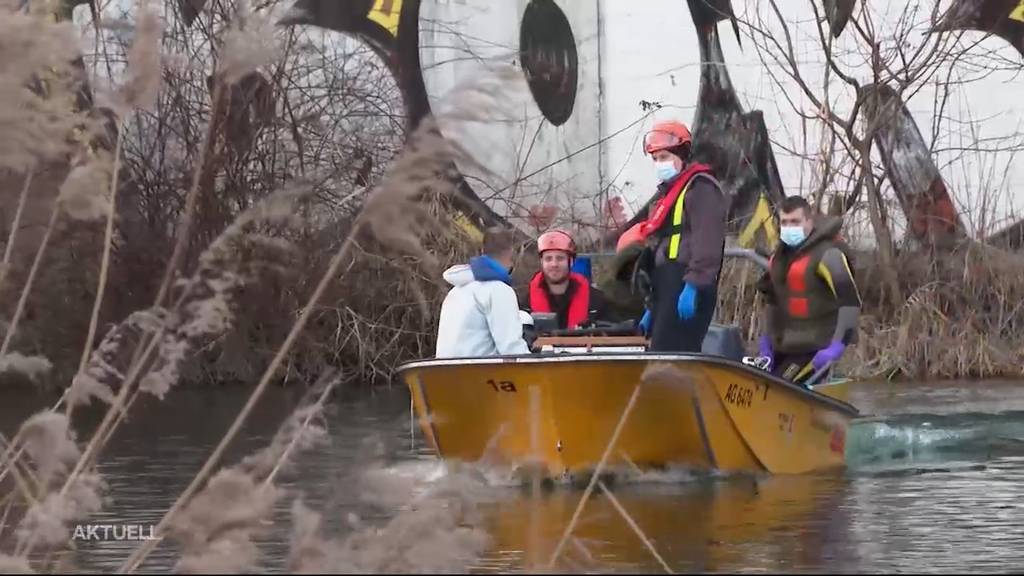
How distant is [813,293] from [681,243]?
5.88ft

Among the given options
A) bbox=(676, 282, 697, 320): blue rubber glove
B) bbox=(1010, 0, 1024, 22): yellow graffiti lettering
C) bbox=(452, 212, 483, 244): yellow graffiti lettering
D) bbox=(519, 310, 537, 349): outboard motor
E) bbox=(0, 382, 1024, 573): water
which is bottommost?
bbox=(0, 382, 1024, 573): water

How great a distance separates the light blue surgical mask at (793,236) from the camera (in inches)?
527

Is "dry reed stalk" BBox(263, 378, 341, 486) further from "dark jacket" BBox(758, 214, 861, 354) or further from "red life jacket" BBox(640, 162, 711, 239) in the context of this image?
"dark jacket" BBox(758, 214, 861, 354)

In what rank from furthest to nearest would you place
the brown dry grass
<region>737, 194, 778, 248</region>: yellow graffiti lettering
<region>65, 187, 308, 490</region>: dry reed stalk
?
<region>737, 194, 778, 248</region>: yellow graffiti lettering
the brown dry grass
<region>65, 187, 308, 490</region>: dry reed stalk

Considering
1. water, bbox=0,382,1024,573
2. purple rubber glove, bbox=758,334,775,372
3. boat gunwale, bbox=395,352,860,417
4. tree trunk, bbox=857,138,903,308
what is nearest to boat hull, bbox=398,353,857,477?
boat gunwale, bbox=395,352,860,417

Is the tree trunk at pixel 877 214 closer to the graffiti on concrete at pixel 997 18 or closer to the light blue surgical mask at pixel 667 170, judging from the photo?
the graffiti on concrete at pixel 997 18

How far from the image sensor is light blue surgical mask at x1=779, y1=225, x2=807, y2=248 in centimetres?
1340

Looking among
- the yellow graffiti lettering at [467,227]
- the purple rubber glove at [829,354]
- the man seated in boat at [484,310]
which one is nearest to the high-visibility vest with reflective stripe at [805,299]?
the purple rubber glove at [829,354]

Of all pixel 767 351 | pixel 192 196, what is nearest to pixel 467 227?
pixel 767 351

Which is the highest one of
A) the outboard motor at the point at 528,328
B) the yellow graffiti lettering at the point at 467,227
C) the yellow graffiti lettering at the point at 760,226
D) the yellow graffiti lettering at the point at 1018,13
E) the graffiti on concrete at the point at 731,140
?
the yellow graffiti lettering at the point at 1018,13

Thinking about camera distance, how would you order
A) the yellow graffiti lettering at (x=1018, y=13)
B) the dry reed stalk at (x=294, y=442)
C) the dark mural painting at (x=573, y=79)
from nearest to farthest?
1. the dry reed stalk at (x=294, y=442)
2. the dark mural painting at (x=573, y=79)
3. the yellow graffiti lettering at (x=1018, y=13)

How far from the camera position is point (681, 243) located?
39.3 feet

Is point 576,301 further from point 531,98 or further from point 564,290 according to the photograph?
point 531,98

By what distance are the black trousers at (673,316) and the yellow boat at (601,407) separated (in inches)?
5.3
